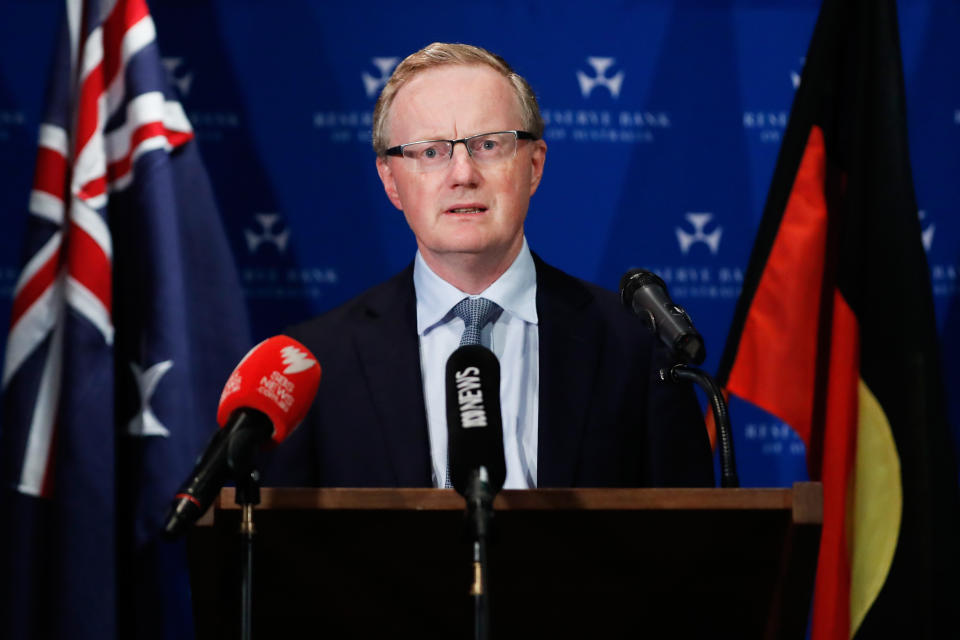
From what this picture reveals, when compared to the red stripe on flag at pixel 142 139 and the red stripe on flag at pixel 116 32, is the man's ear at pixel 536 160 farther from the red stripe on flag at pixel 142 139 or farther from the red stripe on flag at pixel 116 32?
the red stripe on flag at pixel 116 32

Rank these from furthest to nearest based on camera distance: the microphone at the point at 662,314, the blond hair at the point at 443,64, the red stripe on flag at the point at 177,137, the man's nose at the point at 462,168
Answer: the red stripe on flag at the point at 177,137
the blond hair at the point at 443,64
the man's nose at the point at 462,168
the microphone at the point at 662,314

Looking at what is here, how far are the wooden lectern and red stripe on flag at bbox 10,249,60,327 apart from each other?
162cm

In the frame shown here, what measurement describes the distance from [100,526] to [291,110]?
133 centimetres

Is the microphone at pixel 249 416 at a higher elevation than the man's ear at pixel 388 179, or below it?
below

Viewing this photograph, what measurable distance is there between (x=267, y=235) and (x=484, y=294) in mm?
1163

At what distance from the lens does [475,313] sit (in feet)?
7.32

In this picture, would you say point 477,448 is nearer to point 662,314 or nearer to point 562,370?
point 662,314

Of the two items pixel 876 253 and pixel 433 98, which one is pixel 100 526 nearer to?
pixel 433 98

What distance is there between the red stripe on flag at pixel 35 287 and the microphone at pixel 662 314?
1.72 m

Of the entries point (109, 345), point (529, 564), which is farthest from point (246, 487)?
point (109, 345)

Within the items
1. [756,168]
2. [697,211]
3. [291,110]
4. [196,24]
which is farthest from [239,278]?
[756,168]

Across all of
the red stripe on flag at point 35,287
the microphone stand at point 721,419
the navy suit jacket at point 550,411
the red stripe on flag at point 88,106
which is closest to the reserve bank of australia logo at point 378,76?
the red stripe on flag at point 88,106

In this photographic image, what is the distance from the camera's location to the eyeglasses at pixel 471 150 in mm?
2244

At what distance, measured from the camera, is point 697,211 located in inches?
131
